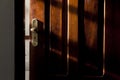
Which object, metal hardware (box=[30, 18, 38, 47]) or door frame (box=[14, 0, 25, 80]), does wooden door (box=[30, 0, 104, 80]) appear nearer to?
metal hardware (box=[30, 18, 38, 47])

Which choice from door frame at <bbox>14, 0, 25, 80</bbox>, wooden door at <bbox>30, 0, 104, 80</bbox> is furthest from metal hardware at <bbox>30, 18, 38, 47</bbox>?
door frame at <bbox>14, 0, 25, 80</bbox>

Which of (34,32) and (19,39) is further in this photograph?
(34,32)

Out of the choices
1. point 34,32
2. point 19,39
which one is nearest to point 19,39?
point 19,39

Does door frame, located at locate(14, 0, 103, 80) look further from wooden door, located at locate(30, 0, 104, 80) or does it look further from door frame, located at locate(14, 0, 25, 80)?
wooden door, located at locate(30, 0, 104, 80)

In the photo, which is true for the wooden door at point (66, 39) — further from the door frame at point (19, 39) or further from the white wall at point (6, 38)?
the white wall at point (6, 38)

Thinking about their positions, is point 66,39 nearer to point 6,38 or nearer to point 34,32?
point 34,32

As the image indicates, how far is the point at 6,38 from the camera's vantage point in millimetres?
943

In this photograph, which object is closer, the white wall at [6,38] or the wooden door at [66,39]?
the white wall at [6,38]

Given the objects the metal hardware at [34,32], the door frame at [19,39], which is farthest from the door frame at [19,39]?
the metal hardware at [34,32]

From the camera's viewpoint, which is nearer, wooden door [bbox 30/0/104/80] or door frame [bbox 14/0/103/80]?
door frame [bbox 14/0/103/80]

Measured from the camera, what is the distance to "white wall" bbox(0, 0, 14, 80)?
933 mm

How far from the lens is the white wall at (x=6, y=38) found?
933 millimetres

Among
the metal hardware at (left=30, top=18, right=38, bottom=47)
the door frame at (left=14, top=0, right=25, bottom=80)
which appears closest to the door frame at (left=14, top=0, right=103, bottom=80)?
the door frame at (left=14, top=0, right=25, bottom=80)

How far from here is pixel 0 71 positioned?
0.94m
